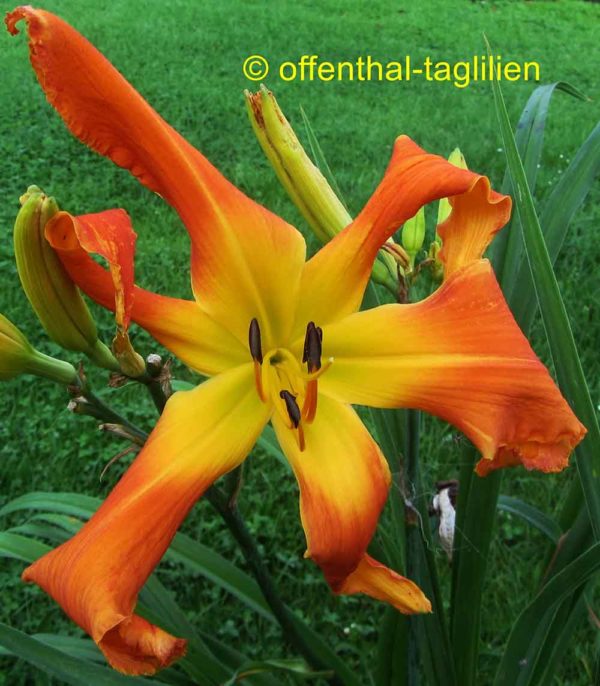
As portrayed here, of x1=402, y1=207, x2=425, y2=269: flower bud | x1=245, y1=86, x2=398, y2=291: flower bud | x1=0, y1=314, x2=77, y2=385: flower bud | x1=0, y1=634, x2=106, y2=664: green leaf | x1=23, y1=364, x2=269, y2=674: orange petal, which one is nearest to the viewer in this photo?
x1=23, y1=364, x2=269, y2=674: orange petal

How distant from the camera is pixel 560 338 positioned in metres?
0.75

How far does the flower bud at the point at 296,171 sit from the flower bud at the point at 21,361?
260 mm

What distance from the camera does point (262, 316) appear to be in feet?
2.26

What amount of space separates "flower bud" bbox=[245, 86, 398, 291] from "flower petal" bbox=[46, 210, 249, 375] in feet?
0.54

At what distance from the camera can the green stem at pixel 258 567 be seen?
2.27 ft

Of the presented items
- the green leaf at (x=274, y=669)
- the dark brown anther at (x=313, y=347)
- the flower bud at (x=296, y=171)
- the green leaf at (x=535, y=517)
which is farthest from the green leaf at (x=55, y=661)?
the green leaf at (x=535, y=517)

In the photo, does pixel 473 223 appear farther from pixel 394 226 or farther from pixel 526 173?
pixel 526 173

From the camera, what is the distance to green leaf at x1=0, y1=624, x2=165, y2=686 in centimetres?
70

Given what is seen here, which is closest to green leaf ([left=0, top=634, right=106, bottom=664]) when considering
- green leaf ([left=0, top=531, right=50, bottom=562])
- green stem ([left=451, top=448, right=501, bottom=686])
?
green leaf ([left=0, top=531, right=50, bottom=562])

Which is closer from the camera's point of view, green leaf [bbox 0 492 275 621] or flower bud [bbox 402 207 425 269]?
flower bud [bbox 402 207 425 269]

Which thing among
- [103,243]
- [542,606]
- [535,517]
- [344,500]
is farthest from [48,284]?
[535,517]

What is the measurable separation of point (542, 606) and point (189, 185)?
491mm

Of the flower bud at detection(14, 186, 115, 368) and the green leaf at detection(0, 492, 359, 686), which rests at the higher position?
the flower bud at detection(14, 186, 115, 368)

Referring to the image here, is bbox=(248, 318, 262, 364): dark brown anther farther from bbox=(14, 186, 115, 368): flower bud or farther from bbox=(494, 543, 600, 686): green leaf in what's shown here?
bbox=(494, 543, 600, 686): green leaf
